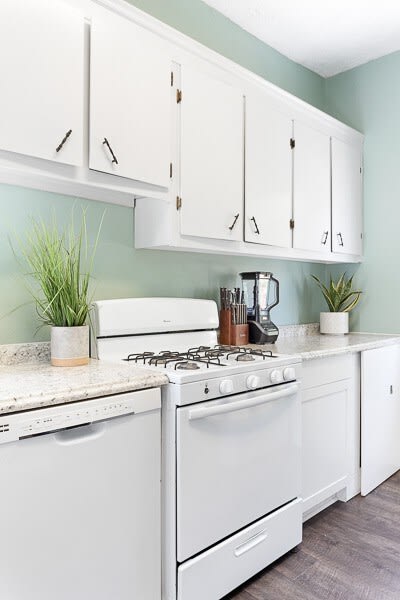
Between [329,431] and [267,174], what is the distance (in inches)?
55.4

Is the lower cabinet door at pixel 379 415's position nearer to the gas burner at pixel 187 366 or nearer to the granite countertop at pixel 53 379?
the granite countertop at pixel 53 379

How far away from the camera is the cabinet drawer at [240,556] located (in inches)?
59.4

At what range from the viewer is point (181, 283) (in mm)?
2383

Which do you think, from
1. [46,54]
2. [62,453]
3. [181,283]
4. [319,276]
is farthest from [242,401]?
[319,276]

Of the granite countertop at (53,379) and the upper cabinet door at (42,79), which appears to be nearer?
the granite countertop at (53,379)

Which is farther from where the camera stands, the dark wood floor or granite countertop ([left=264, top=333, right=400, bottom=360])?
granite countertop ([left=264, top=333, right=400, bottom=360])

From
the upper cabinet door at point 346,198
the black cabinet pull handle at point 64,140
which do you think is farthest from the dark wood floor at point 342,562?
the black cabinet pull handle at point 64,140

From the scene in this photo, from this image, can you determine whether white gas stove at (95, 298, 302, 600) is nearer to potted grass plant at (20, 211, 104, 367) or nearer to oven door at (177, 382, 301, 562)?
oven door at (177, 382, 301, 562)

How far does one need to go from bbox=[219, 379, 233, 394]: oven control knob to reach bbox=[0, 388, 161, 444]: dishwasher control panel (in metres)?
0.25

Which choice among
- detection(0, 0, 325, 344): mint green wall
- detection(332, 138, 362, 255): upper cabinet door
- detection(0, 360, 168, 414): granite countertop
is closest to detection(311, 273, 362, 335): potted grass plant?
detection(0, 0, 325, 344): mint green wall

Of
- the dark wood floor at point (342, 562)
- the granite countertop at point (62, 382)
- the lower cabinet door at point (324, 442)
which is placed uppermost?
the granite countertop at point (62, 382)

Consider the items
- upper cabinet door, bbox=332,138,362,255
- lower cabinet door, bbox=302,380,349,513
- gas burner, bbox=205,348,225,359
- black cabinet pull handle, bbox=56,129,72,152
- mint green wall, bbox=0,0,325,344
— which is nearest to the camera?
black cabinet pull handle, bbox=56,129,72,152

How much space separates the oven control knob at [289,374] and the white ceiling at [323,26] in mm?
2065

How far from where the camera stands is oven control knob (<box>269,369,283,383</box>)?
5.96 ft
